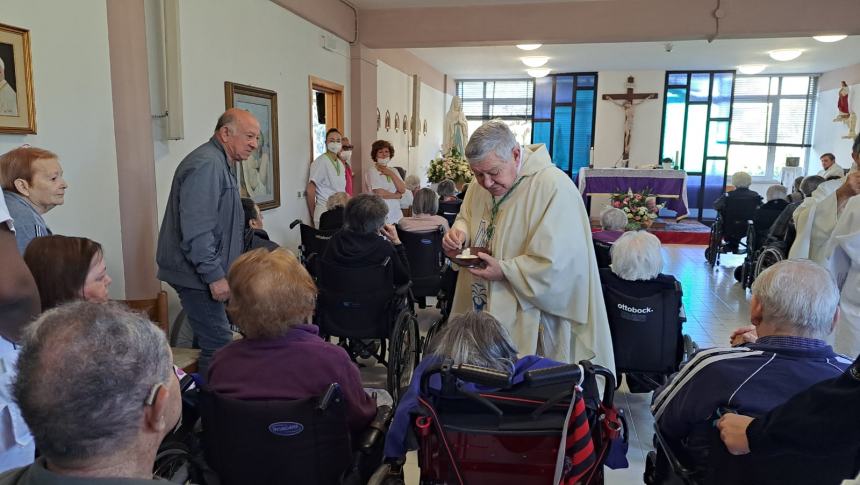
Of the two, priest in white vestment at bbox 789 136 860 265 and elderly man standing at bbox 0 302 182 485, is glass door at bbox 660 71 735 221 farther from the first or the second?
elderly man standing at bbox 0 302 182 485

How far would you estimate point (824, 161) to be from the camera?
8023 millimetres

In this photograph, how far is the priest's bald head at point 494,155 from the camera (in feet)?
6.90

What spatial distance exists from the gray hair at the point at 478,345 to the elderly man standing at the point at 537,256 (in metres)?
0.56

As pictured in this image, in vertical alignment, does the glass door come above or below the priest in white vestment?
above

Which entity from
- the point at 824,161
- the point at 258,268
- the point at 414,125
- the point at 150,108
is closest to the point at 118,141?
the point at 150,108

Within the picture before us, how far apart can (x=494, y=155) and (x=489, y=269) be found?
0.41m

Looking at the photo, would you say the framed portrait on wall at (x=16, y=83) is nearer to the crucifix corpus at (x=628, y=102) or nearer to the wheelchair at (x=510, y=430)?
the wheelchair at (x=510, y=430)

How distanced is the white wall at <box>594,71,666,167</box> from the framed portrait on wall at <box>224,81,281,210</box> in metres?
9.11

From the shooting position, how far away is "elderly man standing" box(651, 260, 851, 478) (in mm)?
1357

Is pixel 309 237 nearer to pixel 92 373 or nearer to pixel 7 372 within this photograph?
pixel 7 372

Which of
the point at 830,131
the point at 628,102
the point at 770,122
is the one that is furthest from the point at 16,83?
the point at 770,122

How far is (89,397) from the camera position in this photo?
0.77 metres

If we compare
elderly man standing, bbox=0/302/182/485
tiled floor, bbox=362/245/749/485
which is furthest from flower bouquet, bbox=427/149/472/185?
elderly man standing, bbox=0/302/182/485

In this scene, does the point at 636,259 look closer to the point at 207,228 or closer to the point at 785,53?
the point at 207,228
